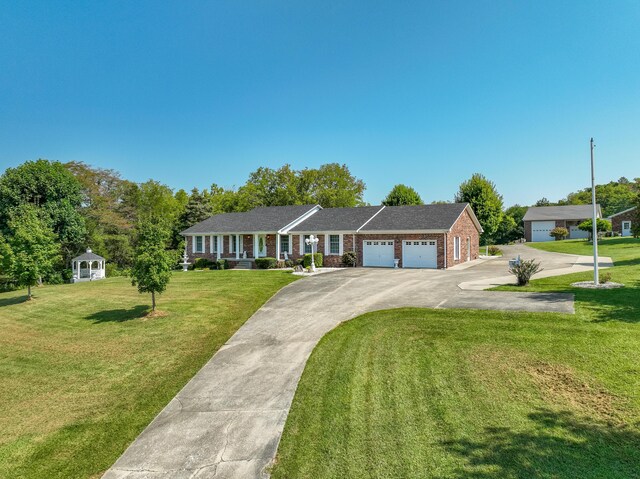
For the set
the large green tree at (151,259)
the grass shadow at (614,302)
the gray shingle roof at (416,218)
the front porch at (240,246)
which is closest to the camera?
the grass shadow at (614,302)

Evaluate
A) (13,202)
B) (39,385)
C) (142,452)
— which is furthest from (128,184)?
(142,452)

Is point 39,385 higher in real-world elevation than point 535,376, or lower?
lower

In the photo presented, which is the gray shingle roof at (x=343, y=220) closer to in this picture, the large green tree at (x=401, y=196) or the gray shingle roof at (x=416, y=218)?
the gray shingle roof at (x=416, y=218)

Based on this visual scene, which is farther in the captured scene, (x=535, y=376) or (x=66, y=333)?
(x=66, y=333)

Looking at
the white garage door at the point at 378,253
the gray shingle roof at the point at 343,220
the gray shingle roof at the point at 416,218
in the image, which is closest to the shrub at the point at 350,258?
the white garage door at the point at 378,253

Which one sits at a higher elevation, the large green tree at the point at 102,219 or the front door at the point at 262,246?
the large green tree at the point at 102,219

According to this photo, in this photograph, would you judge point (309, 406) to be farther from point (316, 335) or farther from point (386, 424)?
point (316, 335)

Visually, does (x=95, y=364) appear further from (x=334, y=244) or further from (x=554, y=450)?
(x=334, y=244)
